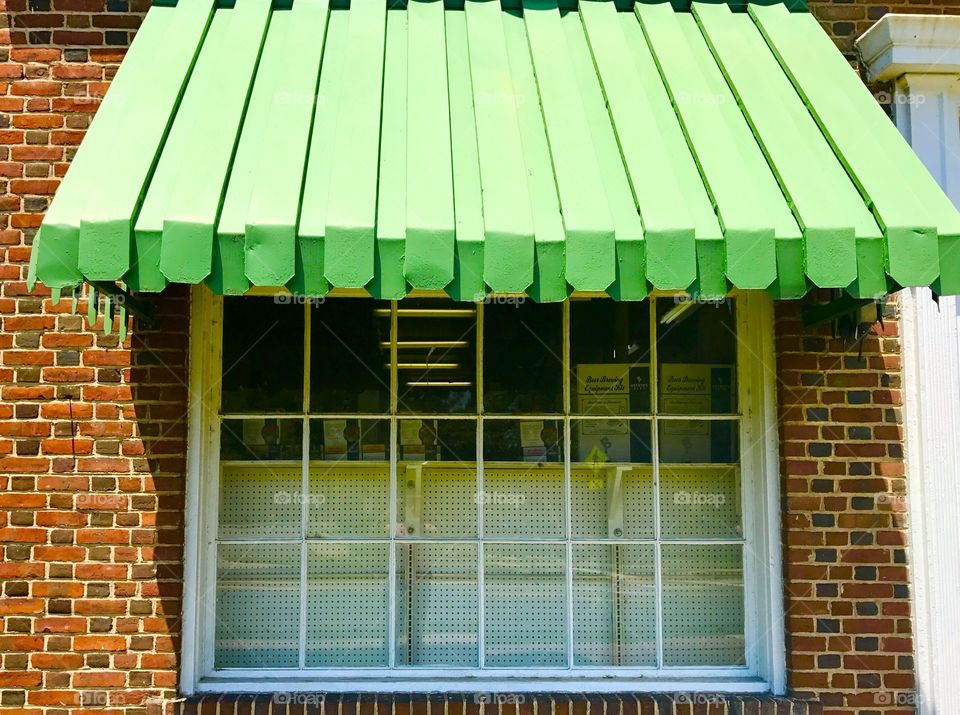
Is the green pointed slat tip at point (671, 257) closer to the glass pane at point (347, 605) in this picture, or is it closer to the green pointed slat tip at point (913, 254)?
the green pointed slat tip at point (913, 254)

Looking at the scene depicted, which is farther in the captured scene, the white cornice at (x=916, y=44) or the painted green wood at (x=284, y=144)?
the white cornice at (x=916, y=44)

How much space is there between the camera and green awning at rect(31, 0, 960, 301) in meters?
3.27

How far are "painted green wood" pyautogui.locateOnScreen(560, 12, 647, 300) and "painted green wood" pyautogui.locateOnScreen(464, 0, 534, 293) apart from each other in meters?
0.31

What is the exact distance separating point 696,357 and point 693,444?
441 mm

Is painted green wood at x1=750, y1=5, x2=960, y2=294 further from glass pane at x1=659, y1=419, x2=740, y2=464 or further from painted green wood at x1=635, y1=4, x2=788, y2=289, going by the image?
glass pane at x1=659, y1=419, x2=740, y2=464

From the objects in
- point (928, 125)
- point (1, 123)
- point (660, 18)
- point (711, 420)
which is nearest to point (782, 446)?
point (711, 420)

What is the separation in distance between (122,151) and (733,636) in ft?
11.6

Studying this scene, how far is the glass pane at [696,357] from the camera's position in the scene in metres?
A: 4.54

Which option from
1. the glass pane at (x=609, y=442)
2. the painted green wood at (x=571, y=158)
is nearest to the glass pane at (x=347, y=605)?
the glass pane at (x=609, y=442)

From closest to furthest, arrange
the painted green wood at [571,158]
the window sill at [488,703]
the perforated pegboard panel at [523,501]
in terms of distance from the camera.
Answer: the painted green wood at [571,158], the window sill at [488,703], the perforated pegboard panel at [523,501]

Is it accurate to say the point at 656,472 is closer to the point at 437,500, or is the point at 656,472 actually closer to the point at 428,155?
the point at 437,500

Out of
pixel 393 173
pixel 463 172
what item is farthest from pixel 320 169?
pixel 463 172

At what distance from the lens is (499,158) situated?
Result: 3.68 m

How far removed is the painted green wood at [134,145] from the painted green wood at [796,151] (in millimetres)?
2444
